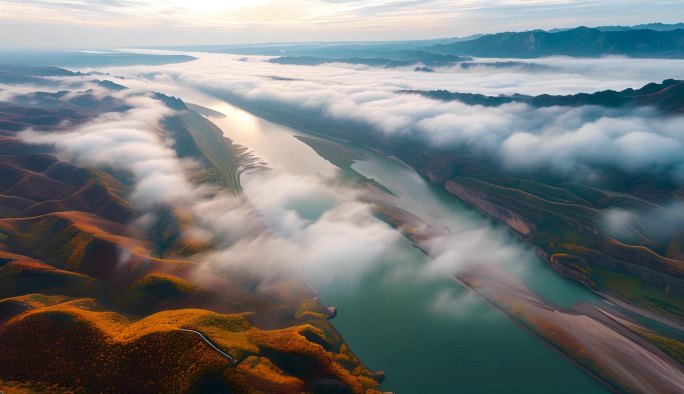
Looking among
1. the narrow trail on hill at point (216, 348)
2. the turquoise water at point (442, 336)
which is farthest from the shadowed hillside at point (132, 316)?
the turquoise water at point (442, 336)

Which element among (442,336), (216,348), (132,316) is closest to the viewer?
(216,348)

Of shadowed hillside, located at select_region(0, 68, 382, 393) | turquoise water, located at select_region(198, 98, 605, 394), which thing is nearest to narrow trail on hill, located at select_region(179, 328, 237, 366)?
shadowed hillside, located at select_region(0, 68, 382, 393)

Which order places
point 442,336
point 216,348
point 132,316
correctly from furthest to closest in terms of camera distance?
point 442,336, point 132,316, point 216,348

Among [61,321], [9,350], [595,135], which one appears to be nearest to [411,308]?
[61,321]

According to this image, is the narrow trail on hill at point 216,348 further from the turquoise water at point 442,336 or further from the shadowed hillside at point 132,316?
the turquoise water at point 442,336

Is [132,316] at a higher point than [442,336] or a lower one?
higher

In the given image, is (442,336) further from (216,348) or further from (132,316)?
(132,316)

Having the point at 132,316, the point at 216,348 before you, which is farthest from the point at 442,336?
the point at 132,316

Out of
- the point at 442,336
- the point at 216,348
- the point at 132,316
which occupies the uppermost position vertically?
the point at 216,348

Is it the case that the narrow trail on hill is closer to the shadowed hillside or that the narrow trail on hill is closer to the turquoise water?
the shadowed hillside

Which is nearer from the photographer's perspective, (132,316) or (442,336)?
(132,316)
